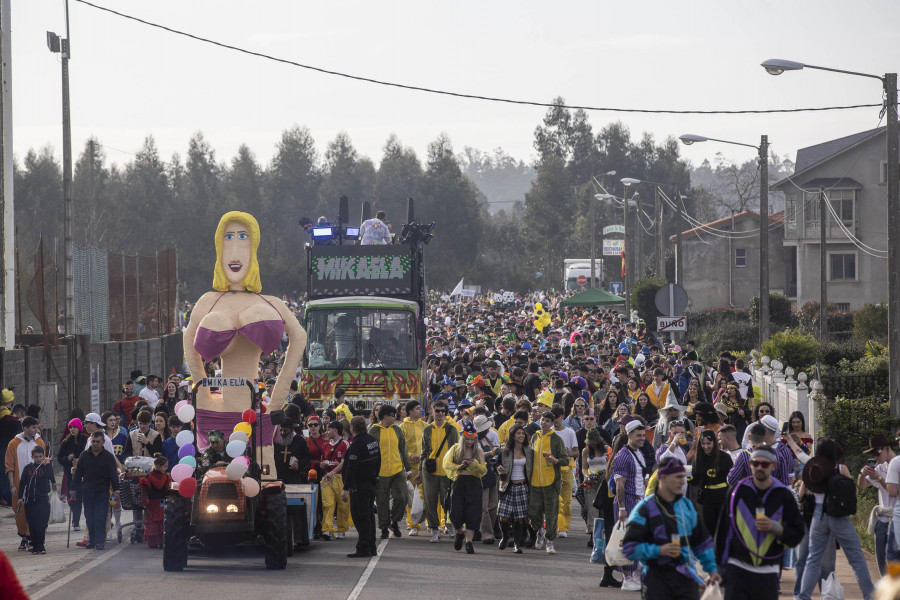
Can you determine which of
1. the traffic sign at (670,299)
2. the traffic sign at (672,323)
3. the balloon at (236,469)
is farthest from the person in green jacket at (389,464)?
the traffic sign at (672,323)

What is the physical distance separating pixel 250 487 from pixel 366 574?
56.9 inches

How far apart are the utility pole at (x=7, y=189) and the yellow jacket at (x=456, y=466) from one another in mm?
12130

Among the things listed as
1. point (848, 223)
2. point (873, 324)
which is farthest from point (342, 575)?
point (848, 223)

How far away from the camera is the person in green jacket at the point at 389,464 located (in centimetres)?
1456

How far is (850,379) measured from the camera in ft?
75.3

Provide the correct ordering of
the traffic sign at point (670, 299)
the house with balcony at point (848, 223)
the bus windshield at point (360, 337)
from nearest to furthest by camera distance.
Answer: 1. the bus windshield at point (360, 337)
2. the traffic sign at point (670, 299)
3. the house with balcony at point (848, 223)

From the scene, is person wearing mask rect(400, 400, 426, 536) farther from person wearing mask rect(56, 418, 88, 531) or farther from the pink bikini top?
person wearing mask rect(56, 418, 88, 531)

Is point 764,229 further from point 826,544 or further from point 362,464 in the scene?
point 826,544

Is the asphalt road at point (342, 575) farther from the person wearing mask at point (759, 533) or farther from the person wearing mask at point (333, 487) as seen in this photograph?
the person wearing mask at point (759, 533)

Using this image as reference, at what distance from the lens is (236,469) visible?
12.3 metres

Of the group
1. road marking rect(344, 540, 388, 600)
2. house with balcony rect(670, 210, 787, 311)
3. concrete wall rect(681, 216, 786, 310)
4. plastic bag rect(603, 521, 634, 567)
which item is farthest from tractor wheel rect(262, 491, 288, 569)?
concrete wall rect(681, 216, 786, 310)

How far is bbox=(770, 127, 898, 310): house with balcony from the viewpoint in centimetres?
5666

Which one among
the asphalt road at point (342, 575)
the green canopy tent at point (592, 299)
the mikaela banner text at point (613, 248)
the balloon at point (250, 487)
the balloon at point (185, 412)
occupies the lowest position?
the asphalt road at point (342, 575)

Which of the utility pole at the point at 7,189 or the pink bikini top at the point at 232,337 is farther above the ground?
the utility pole at the point at 7,189
